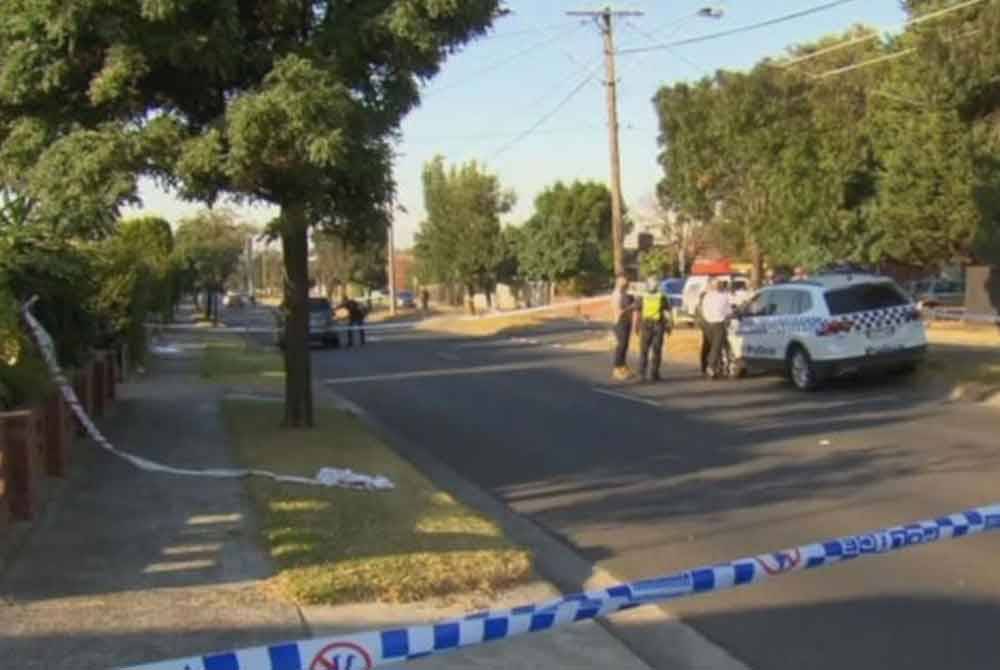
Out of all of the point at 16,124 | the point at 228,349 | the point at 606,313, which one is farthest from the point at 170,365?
the point at 606,313

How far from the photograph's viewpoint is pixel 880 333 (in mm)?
19094

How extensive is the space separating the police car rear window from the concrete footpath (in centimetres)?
1135

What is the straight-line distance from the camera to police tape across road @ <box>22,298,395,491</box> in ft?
34.4

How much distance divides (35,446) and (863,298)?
528 inches

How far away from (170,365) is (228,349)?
688 centimetres

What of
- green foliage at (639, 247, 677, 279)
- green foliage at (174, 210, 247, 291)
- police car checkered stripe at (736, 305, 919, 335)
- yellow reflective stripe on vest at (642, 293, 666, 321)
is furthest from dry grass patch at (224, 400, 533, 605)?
green foliage at (174, 210, 247, 291)

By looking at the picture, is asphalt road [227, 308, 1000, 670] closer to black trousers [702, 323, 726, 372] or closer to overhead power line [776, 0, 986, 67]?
black trousers [702, 323, 726, 372]

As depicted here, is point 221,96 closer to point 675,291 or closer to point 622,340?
point 622,340

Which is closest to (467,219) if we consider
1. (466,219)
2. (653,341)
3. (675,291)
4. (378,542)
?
(466,219)

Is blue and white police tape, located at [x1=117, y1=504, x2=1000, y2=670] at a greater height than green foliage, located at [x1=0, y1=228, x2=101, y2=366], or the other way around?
green foliage, located at [x1=0, y1=228, x2=101, y2=366]

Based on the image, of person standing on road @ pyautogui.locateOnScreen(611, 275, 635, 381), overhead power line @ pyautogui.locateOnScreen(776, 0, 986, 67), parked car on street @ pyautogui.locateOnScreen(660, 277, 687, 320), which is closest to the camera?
person standing on road @ pyautogui.locateOnScreen(611, 275, 635, 381)

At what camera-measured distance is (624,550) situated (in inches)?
352

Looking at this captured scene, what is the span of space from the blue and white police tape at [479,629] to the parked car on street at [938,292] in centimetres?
4174

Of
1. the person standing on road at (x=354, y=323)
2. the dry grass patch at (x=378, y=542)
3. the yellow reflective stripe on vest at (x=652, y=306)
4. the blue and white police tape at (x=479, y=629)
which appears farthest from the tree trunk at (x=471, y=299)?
the blue and white police tape at (x=479, y=629)
